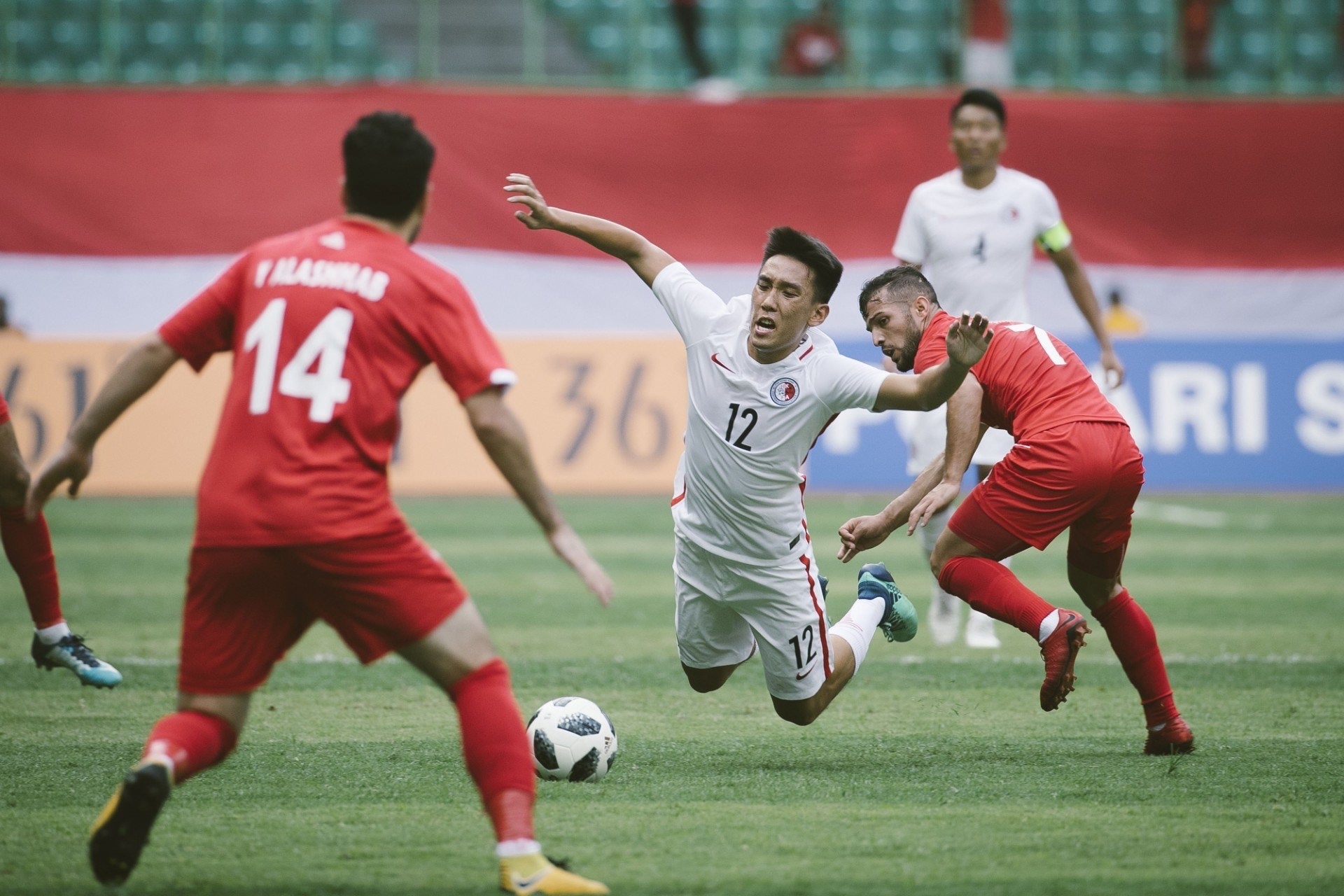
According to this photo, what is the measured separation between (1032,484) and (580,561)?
2442 millimetres

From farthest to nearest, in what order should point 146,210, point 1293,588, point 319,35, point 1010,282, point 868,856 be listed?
point 319,35
point 146,210
point 1293,588
point 1010,282
point 868,856

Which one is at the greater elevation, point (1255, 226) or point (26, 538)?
point (26, 538)

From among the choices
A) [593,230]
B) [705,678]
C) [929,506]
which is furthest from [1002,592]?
[593,230]

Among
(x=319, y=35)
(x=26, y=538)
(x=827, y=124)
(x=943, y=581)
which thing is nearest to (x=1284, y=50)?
→ (x=827, y=124)

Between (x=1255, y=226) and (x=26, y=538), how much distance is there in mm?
17427

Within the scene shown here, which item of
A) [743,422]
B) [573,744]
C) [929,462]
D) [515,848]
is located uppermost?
[743,422]

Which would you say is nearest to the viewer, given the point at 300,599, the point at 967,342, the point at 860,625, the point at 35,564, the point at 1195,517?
the point at 300,599

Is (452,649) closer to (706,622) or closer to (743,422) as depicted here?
(743,422)

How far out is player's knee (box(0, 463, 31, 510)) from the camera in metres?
5.90

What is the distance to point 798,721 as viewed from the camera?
19.0ft

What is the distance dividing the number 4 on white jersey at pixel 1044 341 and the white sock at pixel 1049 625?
39.0 inches

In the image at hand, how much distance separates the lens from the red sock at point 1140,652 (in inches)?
227

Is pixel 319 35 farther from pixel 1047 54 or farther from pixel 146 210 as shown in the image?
pixel 1047 54

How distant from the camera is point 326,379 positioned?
3.81 m
